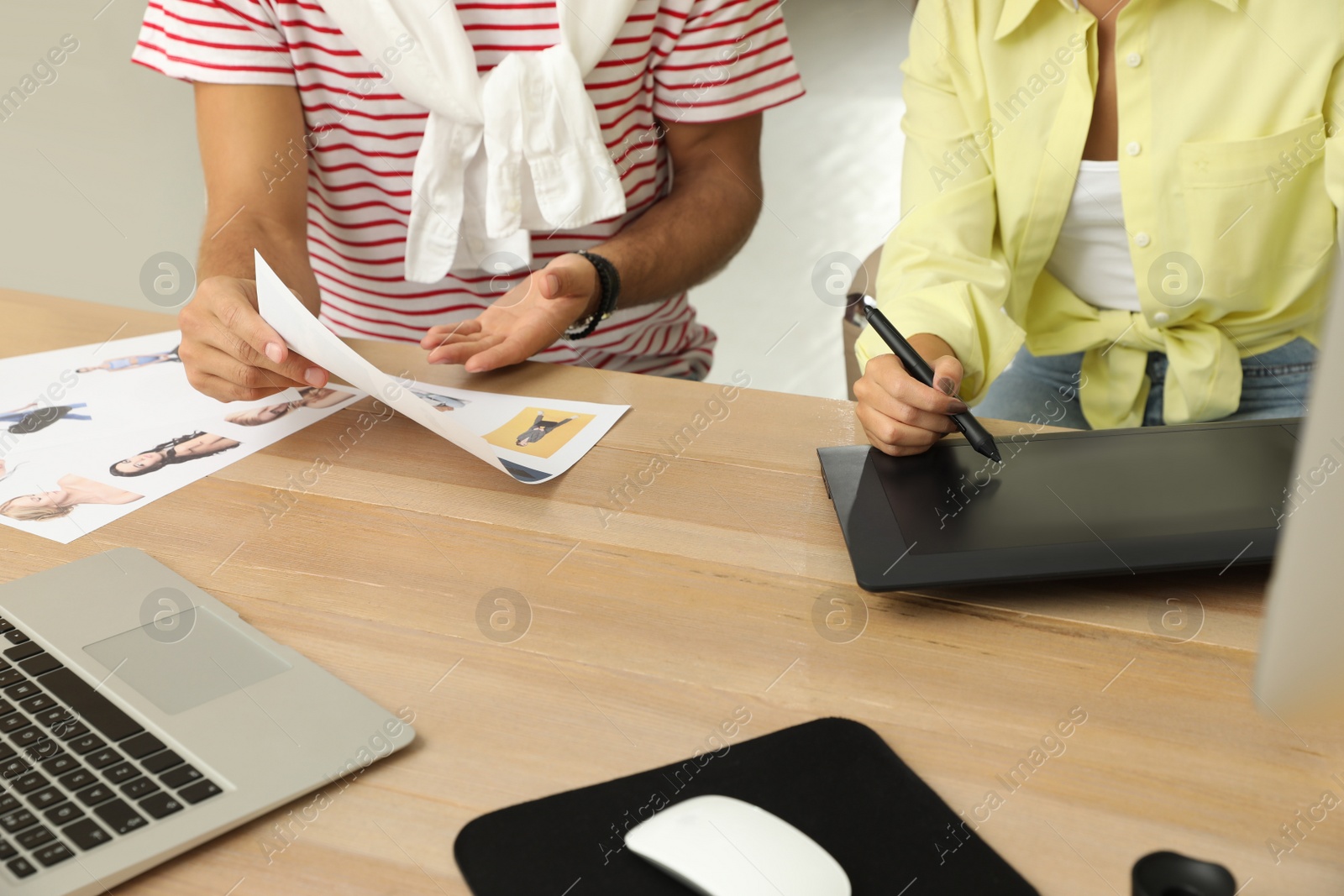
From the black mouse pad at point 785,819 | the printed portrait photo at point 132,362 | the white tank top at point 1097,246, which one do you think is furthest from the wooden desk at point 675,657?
the white tank top at point 1097,246

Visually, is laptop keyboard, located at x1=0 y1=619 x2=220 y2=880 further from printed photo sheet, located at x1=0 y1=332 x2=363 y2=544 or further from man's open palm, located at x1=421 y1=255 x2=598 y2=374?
man's open palm, located at x1=421 y1=255 x2=598 y2=374

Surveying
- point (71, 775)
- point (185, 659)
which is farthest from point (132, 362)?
point (71, 775)

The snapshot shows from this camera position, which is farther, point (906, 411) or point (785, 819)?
point (906, 411)

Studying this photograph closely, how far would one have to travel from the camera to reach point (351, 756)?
0.56 m

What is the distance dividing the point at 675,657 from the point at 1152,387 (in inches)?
31.2

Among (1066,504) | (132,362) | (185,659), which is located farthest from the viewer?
(132,362)

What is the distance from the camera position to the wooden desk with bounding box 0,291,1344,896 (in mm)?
514

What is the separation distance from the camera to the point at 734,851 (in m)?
0.46

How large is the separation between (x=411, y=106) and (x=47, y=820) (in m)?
0.98

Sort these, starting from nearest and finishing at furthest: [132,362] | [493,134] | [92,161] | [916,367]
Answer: [916,367], [132,362], [493,134], [92,161]

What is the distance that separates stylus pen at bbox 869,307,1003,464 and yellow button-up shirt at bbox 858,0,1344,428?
0.11 m

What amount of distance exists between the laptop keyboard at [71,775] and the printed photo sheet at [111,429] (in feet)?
0.79

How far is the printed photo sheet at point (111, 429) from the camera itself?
→ 83 cm

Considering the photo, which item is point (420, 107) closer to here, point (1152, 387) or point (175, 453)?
point (175, 453)
